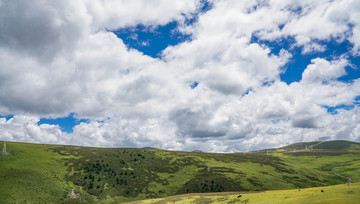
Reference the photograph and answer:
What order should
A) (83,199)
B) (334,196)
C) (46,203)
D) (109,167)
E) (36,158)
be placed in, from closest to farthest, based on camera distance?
(334,196) → (46,203) → (83,199) → (36,158) → (109,167)

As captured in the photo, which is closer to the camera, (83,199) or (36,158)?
(83,199)

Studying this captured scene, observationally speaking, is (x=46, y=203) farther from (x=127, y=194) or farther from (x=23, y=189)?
(x=127, y=194)

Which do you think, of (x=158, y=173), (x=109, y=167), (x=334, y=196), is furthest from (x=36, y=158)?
(x=334, y=196)

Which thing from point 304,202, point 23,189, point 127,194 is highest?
point 304,202

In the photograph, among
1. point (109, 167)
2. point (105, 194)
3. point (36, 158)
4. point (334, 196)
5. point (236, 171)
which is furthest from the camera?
point (236, 171)

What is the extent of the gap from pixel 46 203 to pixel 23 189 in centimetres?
1099

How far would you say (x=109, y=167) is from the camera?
134 m

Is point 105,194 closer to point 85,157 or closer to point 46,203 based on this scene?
point 46,203

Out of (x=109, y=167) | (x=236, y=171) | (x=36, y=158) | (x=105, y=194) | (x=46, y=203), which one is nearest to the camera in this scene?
(x=46, y=203)

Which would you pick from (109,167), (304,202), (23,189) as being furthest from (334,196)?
(109,167)

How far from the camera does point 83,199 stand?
93.9m

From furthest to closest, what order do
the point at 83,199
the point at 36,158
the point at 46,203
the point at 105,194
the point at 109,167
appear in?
1. the point at 109,167
2. the point at 36,158
3. the point at 105,194
4. the point at 83,199
5. the point at 46,203

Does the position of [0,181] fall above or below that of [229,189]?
above

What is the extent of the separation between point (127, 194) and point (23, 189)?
46628 mm
